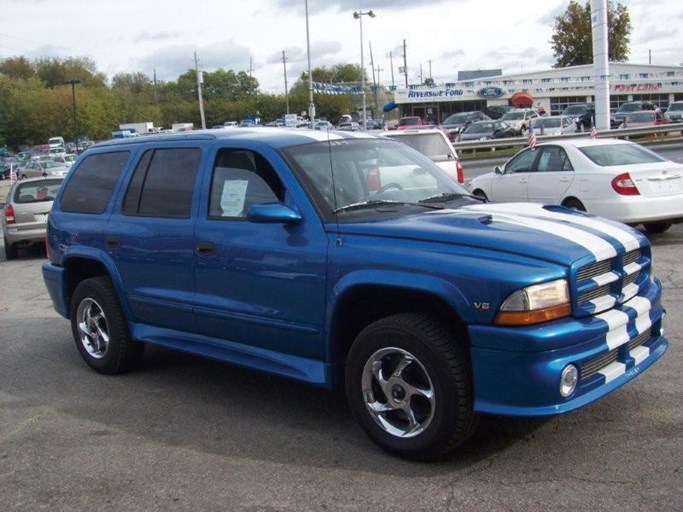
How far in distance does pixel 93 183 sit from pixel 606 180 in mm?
7100

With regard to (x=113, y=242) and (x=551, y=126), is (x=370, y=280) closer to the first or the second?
(x=113, y=242)

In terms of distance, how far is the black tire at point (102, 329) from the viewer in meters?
6.08

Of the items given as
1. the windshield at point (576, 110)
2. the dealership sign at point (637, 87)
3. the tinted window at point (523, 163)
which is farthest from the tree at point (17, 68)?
the tinted window at point (523, 163)

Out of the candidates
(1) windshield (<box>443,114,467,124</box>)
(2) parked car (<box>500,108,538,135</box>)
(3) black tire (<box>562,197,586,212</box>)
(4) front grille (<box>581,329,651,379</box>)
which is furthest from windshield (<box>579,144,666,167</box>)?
(1) windshield (<box>443,114,467,124</box>)

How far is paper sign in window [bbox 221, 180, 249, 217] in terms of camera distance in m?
5.08

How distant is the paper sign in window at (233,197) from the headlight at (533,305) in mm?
1989

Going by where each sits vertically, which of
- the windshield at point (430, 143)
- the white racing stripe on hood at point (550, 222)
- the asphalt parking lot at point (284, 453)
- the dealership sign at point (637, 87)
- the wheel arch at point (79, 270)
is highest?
the dealership sign at point (637, 87)

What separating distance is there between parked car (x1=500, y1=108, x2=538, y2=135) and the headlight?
1479 inches

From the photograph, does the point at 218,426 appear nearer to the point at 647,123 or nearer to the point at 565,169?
the point at 565,169

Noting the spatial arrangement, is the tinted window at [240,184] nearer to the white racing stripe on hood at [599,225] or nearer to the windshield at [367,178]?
the windshield at [367,178]

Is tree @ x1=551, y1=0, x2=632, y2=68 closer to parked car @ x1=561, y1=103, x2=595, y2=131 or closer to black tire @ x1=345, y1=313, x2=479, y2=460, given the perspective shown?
parked car @ x1=561, y1=103, x2=595, y2=131

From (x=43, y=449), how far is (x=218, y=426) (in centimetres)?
106

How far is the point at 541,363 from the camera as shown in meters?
3.77

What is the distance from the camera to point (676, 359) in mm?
5727
